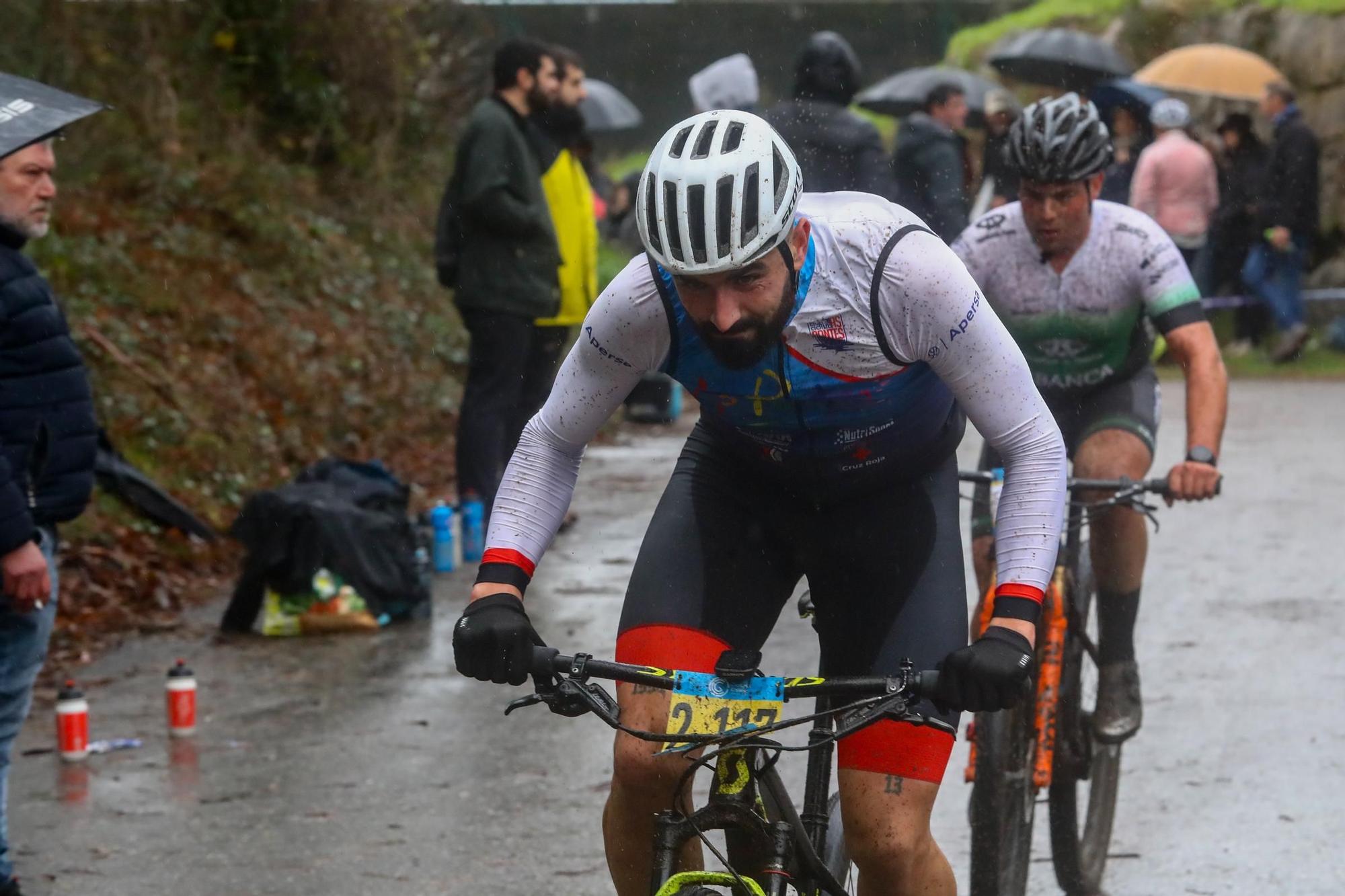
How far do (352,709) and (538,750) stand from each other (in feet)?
2.98

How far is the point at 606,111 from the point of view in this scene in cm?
2141

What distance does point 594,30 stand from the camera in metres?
29.6

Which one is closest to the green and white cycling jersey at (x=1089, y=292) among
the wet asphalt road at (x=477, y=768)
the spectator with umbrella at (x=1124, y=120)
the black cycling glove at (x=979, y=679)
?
the wet asphalt road at (x=477, y=768)

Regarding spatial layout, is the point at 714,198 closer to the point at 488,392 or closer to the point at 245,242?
the point at 488,392

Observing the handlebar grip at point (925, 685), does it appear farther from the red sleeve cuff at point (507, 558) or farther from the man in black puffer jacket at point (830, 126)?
the man in black puffer jacket at point (830, 126)

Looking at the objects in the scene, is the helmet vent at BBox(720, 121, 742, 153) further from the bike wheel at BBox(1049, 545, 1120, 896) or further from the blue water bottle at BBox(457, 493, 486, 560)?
the blue water bottle at BBox(457, 493, 486, 560)

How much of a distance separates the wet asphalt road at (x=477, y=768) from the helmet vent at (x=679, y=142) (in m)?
2.70

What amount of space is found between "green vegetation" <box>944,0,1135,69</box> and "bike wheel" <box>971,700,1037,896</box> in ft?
72.9

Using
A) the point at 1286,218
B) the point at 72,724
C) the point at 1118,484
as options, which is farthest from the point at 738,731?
the point at 1286,218

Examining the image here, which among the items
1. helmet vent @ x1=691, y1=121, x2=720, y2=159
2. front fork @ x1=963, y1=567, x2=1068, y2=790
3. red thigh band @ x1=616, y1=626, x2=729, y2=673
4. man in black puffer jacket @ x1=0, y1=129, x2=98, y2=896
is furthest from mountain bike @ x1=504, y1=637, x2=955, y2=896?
man in black puffer jacket @ x1=0, y1=129, x2=98, y2=896

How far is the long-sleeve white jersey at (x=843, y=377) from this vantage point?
3654 mm

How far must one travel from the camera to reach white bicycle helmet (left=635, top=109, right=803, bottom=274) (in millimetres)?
3301

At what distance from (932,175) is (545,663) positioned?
839cm

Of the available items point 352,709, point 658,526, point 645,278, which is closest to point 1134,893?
point 658,526
